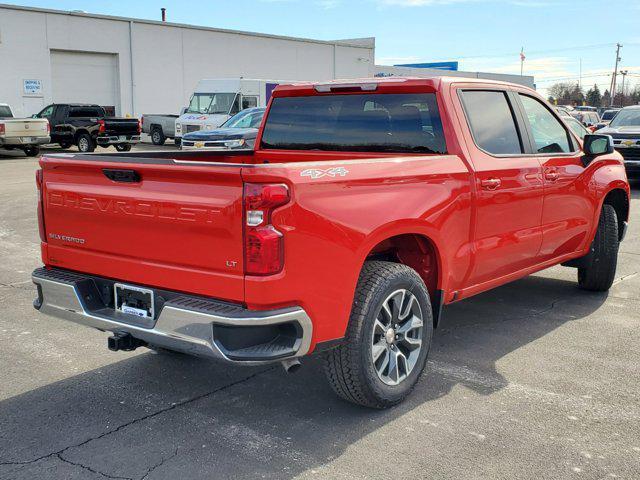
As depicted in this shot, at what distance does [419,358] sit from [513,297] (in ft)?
9.04

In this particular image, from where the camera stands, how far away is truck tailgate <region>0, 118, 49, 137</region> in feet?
77.4

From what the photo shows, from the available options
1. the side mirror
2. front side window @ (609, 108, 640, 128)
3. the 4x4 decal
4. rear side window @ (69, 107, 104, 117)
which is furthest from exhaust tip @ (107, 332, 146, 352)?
rear side window @ (69, 107, 104, 117)

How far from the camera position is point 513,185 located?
16.6 ft

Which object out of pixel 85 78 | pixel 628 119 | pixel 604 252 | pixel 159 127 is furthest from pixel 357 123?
pixel 85 78

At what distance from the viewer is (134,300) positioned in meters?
3.85

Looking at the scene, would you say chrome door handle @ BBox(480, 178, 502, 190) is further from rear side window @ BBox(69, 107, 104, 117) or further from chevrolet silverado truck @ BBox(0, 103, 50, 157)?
rear side window @ BBox(69, 107, 104, 117)

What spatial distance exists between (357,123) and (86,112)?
23818 millimetres

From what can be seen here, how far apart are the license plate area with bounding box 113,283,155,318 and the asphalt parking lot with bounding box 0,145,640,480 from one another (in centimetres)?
65

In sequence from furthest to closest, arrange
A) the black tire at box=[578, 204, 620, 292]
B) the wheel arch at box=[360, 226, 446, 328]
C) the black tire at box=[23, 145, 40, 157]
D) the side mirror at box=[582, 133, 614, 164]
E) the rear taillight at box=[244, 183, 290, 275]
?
the black tire at box=[23, 145, 40, 157] → the black tire at box=[578, 204, 620, 292] → the side mirror at box=[582, 133, 614, 164] → the wheel arch at box=[360, 226, 446, 328] → the rear taillight at box=[244, 183, 290, 275]

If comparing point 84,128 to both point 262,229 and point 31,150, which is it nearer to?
point 31,150

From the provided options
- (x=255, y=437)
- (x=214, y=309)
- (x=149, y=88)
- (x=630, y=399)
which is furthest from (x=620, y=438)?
(x=149, y=88)

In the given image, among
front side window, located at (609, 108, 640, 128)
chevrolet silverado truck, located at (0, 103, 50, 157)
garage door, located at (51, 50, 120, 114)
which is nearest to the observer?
front side window, located at (609, 108, 640, 128)

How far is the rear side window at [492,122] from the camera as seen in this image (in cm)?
496

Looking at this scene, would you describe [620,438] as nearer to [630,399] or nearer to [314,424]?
[630,399]
